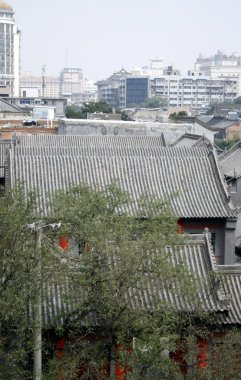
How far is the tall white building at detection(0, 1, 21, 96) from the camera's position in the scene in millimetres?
165825

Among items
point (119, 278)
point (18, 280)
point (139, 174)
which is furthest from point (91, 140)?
point (18, 280)

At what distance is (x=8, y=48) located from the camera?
167375 mm

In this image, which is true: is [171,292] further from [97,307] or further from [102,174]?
[102,174]

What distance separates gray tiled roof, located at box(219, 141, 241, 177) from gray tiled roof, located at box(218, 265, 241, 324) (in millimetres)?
19308

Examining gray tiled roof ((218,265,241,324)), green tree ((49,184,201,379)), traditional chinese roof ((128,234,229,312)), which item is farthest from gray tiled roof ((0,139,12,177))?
green tree ((49,184,201,379))

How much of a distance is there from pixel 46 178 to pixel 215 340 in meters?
15.6

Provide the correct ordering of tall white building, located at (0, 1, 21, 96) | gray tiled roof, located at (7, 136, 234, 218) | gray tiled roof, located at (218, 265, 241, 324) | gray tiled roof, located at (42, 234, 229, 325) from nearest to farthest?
gray tiled roof, located at (42, 234, 229, 325)
gray tiled roof, located at (218, 265, 241, 324)
gray tiled roof, located at (7, 136, 234, 218)
tall white building, located at (0, 1, 21, 96)

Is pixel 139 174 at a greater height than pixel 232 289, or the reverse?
pixel 139 174

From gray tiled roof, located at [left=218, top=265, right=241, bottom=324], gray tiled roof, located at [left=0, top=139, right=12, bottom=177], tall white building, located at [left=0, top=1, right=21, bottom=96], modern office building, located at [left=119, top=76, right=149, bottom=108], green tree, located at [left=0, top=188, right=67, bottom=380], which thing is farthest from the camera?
modern office building, located at [left=119, top=76, right=149, bottom=108]

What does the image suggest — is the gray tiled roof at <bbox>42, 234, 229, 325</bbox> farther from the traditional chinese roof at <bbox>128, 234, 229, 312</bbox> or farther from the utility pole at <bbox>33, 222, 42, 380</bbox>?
the utility pole at <bbox>33, 222, 42, 380</bbox>

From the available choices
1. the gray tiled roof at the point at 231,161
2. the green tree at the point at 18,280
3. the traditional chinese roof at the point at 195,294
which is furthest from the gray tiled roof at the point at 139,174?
the green tree at the point at 18,280

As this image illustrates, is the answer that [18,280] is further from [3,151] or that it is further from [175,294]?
[3,151]

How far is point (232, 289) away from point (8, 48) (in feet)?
488

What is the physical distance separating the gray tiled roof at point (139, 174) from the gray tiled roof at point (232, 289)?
10.7m
